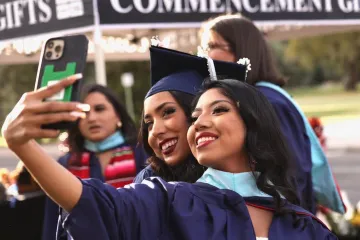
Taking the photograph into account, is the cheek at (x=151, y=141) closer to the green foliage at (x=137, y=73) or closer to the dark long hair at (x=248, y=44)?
the dark long hair at (x=248, y=44)

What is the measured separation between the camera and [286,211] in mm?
2156

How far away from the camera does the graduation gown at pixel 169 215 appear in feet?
5.82

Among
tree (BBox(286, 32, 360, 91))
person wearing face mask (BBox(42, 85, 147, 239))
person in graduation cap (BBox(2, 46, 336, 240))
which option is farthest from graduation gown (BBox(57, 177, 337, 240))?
tree (BBox(286, 32, 360, 91))

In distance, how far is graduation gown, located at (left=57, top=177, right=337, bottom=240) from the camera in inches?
69.9

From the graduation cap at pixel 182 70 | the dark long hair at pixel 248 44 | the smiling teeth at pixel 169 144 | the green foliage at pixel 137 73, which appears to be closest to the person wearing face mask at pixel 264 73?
the dark long hair at pixel 248 44

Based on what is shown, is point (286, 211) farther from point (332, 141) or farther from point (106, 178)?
point (332, 141)

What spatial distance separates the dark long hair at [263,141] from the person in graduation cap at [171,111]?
0.18 m

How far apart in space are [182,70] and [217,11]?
86.8 inches

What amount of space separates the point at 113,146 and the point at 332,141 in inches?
672

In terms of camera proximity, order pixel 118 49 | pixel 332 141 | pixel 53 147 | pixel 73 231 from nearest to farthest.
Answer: pixel 73 231 < pixel 118 49 < pixel 332 141 < pixel 53 147

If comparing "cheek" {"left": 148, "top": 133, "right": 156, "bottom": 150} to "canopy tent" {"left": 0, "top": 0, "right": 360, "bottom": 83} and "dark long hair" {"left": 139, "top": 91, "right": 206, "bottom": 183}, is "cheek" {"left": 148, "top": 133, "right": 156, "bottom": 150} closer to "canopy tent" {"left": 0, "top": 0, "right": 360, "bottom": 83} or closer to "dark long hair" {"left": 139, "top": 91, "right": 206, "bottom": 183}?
"dark long hair" {"left": 139, "top": 91, "right": 206, "bottom": 183}

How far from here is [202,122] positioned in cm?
216

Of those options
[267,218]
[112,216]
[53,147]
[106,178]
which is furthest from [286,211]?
[53,147]

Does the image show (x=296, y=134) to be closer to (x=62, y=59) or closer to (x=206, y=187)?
(x=206, y=187)
